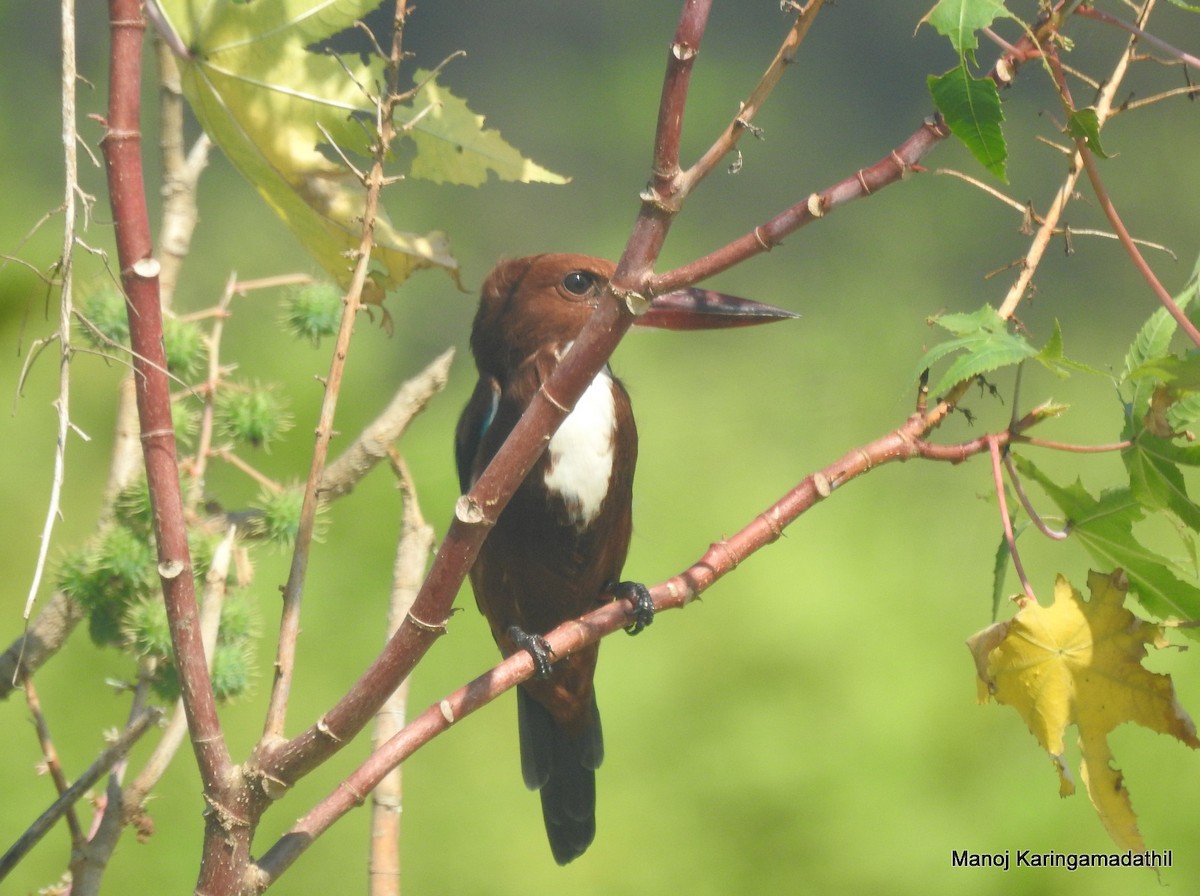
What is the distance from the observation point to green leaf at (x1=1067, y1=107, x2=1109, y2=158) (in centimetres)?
81

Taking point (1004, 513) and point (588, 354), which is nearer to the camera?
point (588, 354)

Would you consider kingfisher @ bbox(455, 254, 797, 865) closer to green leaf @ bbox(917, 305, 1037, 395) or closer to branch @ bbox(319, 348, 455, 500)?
branch @ bbox(319, 348, 455, 500)

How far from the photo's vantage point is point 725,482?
10.0 ft

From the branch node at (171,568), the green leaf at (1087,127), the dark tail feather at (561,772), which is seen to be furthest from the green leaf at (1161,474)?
the dark tail feather at (561,772)

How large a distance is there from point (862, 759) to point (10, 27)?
2926mm

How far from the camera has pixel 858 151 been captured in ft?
12.0

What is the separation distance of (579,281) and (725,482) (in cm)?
145

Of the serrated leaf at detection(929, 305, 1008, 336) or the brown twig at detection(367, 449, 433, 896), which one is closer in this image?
the serrated leaf at detection(929, 305, 1008, 336)

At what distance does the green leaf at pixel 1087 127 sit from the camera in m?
0.81

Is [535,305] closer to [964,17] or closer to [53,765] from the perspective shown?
[53,765]

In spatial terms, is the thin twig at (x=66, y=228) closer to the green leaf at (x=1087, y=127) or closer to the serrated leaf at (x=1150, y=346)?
the green leaf at (x=1087, y=127)

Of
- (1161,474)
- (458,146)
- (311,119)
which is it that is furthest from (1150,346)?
(311,119)

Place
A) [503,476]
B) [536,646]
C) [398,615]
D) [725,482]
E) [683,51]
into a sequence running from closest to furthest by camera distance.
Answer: [683,51] < [503,476] < [398,615] < [536,646] < [725,482]

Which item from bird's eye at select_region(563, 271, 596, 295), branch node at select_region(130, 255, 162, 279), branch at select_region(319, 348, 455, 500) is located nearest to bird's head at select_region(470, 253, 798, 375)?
bird's eye at select_region(563, 271, 596, 295)
